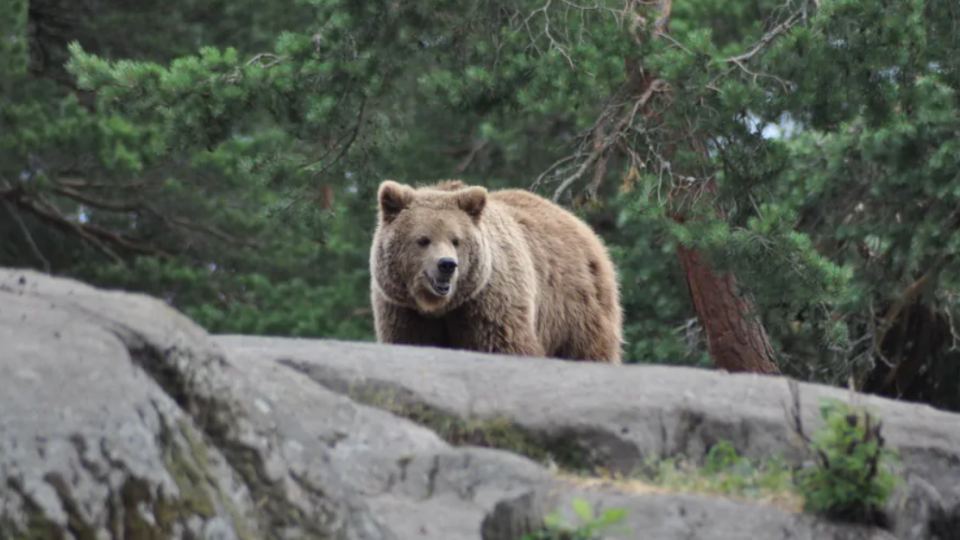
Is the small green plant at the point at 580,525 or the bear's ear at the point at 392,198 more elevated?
the bear's ear at the point at 392,198

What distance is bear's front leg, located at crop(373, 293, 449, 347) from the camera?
8016 millimetres

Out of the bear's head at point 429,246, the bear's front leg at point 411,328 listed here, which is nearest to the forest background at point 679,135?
the bear's head at point 429,246

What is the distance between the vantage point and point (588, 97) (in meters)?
10.2

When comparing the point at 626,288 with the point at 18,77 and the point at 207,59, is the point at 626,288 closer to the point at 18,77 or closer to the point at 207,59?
the point at 207,59

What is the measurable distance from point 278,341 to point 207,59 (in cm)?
507

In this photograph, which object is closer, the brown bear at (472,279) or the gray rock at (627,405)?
the gray rock at (627,405)

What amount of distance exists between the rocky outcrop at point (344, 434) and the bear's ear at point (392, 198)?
70.9 inches

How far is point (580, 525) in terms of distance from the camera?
4555 mm

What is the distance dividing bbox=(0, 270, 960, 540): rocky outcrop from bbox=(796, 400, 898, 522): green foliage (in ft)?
0.28

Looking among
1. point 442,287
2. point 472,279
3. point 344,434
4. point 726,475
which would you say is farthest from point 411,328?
point 726,475

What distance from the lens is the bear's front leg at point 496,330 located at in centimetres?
775

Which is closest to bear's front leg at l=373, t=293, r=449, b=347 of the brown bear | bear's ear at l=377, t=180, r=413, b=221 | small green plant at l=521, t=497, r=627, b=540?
the brown bear

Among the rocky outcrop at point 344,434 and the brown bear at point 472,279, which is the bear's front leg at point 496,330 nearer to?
the brown bear at point 472,279

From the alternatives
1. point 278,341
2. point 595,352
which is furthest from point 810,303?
point 278,341
